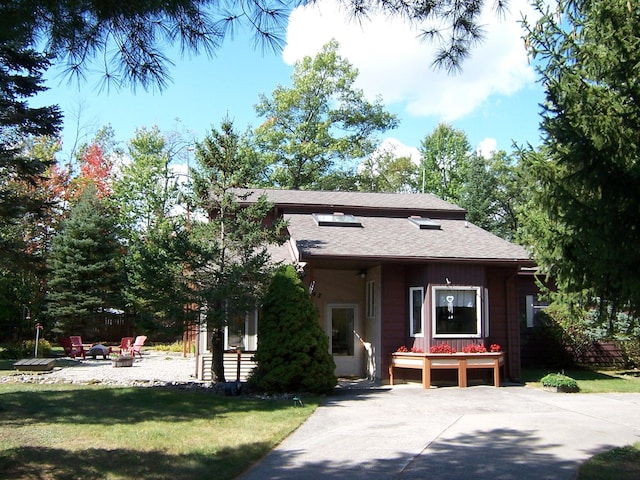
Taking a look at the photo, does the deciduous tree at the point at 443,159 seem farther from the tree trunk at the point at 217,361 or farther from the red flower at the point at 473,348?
the tree trunk at the point at 217,361

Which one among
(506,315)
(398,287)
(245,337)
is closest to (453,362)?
(398,287)

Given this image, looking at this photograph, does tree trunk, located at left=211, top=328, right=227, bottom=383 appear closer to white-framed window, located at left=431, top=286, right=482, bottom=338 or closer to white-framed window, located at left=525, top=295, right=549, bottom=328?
white-framed window, located at left=431, top=286, right=482, bottom=338

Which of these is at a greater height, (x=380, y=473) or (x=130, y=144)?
(x=130, y=144)

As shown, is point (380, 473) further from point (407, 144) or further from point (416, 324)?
point (407, 144)

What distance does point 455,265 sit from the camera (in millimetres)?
15141

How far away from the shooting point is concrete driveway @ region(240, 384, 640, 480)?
6.68 metres

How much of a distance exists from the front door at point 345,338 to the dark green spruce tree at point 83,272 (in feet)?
49.2

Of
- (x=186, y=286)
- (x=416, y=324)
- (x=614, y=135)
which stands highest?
(x=614, y=135)

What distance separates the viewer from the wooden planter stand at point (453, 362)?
14391mm

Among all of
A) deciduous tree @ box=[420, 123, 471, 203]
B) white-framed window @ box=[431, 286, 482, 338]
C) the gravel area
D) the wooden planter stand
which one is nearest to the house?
white-framed window @ box=[431, 286, 482, 338]

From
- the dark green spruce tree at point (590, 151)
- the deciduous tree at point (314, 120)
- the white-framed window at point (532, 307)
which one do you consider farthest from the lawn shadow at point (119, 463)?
the deciduous tree at point (314, 120)

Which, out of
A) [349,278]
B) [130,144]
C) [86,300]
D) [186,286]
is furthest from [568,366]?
[130,144]

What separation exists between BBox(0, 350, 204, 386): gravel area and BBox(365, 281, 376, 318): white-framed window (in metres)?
5.08

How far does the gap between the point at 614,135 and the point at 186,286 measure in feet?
31.1
